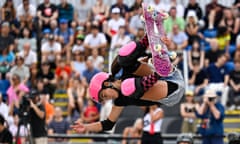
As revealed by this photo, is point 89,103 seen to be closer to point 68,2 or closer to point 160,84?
point 68,2

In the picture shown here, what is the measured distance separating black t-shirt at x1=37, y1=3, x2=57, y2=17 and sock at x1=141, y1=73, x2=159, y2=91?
29.7 feet

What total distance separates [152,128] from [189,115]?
1.18 meters

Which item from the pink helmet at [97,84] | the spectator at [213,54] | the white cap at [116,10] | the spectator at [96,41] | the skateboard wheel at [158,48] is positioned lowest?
the spectator at [213,54]

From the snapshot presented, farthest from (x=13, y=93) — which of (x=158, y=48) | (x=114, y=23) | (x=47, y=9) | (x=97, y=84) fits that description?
(x=158, y=48)

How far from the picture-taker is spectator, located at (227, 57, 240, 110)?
15.2 meters

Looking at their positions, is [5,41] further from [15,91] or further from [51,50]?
[15,91]

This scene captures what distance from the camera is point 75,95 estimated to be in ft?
51.5

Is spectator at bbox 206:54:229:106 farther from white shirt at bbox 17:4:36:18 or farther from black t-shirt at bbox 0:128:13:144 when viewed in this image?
black t-shirt at bbox 0:128:13:144

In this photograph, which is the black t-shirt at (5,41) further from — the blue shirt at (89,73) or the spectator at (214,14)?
the spectator at (214,14)

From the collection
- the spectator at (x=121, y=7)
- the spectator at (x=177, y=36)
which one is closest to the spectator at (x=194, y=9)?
the spectator at (x=177, y=36)

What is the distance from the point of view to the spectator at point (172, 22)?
16625 millimetres

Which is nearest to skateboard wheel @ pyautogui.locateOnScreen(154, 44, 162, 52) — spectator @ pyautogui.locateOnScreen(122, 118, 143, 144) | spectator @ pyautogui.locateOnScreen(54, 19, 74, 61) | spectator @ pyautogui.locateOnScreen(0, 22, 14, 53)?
spectator @ pyautogui.locateOnScreen(122, 118, 143, 144)

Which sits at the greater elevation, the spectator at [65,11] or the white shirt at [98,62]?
the spectator at [65,11]

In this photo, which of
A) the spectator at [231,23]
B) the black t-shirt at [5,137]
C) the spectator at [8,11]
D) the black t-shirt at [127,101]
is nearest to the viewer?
the black t-shirt at [127,101]
